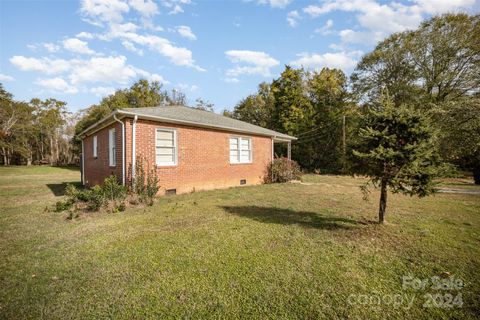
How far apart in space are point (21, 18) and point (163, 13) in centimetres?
552

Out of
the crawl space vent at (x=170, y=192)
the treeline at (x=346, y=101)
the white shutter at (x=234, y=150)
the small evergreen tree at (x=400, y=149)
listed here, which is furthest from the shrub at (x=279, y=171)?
the small evergreen tree at (x=400, y=149)

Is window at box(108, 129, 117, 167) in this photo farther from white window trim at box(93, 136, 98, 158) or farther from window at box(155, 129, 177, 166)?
white window trim at box(93, 136, 98, 158)

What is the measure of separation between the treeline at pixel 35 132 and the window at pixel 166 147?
38.6m

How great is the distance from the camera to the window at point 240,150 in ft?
40.4

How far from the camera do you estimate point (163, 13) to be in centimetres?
985

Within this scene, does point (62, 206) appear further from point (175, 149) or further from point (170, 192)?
point (175, 149)

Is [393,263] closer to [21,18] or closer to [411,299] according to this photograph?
[411,299]

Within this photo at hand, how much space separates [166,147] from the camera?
9.20 metres

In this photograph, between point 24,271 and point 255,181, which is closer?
point 24,271

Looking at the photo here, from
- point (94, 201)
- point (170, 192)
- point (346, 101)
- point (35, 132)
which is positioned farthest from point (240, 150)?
point (35, 132)

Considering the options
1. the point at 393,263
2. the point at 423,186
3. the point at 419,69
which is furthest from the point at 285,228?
the point at 419,69

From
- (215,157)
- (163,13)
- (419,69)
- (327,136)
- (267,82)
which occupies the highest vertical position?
(267,82)

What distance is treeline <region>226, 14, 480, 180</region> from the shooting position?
1291 centimetres

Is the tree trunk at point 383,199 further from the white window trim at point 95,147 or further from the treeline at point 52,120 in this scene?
the treeline at point 52,120
